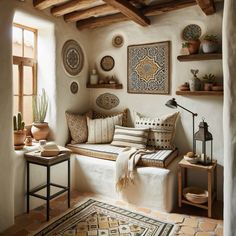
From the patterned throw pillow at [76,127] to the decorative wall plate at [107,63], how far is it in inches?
36.6

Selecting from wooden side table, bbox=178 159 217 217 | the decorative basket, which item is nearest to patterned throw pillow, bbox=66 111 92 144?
wooden side table, bbox=178 159 217 217

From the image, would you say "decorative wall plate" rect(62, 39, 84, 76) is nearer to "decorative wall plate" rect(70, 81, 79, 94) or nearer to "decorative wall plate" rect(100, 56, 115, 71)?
"decorative wall plate" rect(70, 81, 79, 94)

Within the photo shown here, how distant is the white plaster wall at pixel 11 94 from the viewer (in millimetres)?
2416

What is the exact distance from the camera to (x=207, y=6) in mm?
2764

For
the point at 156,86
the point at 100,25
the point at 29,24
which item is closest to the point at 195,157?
the point at 156,86

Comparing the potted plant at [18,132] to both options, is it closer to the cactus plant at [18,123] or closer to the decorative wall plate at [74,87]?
the cactus plant at [18,123]

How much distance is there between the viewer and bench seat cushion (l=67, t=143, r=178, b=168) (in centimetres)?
288

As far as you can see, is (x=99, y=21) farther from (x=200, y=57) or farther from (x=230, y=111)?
(x=230, y=111)

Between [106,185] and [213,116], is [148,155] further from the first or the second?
[213,116]

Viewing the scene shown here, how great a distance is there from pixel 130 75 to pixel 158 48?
57 cm

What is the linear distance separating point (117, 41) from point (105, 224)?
263 centimetres

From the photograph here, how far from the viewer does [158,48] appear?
341 centimetres

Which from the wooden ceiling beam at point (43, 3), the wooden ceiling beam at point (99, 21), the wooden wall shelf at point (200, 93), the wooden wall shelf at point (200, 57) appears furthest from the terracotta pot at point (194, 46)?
the wooden ceiling beam at point (43, 3)

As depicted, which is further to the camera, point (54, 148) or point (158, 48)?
point (158, 48)
